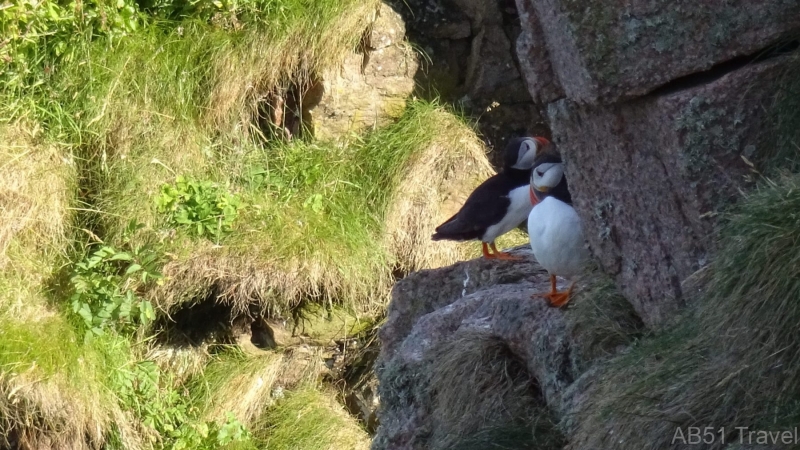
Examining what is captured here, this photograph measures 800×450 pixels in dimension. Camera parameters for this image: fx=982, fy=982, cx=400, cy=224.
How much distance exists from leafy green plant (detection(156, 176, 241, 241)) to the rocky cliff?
2650 millimetres

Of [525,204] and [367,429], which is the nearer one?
[525,204]

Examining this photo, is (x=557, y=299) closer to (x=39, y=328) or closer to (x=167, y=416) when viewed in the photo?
(x=167, y=416)

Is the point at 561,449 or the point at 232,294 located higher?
the point at 561,449

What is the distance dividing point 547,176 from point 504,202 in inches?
39.9

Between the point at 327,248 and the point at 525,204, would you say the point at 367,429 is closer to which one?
the point at 327,248

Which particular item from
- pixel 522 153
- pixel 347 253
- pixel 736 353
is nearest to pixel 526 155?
pixel 522 153

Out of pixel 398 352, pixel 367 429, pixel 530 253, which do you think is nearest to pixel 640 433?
pixel 398 352

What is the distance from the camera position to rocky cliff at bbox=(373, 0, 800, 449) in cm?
251

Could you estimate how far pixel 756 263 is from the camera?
217 centimetres

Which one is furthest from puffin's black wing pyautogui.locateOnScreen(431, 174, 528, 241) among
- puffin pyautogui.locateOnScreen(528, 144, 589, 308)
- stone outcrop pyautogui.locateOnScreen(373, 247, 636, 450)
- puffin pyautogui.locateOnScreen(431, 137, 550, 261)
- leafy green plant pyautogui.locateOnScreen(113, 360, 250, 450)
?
leafy green plant pyautogui.locateOnScreen(113, 360, 250, 450)

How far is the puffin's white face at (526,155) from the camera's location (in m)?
4.57

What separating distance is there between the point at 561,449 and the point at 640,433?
50 centimetres

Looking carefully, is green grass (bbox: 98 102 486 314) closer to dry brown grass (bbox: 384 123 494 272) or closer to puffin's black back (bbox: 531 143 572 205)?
dry brown grass (bbox: 384 123 494 272)

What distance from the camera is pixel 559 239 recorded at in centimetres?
321
